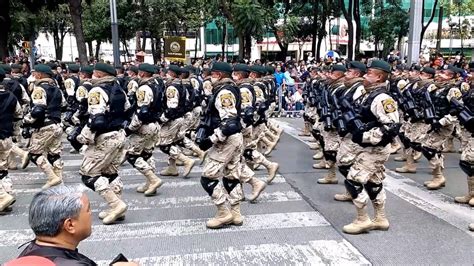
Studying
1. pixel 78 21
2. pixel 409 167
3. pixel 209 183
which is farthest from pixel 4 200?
pixel 78 21

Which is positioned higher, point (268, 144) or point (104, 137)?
point (104, 137)

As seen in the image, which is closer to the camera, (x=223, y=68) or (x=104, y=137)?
(x=223, y=68)

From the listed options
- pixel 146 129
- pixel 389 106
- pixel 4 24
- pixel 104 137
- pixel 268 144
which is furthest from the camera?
pixel 4 24

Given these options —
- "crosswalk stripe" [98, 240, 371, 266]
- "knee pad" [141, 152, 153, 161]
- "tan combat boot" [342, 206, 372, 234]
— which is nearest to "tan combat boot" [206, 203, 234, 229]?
"crosswalk stripe" [98, 240, 371, 266]

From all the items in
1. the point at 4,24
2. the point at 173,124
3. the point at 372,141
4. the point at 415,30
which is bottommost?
the point at 173,124

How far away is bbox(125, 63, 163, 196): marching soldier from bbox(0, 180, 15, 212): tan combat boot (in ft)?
5.89

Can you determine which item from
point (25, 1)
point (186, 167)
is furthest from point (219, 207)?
point (25, 1)

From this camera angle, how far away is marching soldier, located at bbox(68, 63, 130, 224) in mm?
5887

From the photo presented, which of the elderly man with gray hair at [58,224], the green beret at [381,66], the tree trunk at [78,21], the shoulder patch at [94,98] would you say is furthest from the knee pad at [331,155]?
the tree trunk at [78,21]

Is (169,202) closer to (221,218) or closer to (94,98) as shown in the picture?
(221,218)

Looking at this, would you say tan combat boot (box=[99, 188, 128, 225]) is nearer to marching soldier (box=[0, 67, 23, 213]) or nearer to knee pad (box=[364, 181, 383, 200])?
marching soldier (box=[0, 67, 23, 213])

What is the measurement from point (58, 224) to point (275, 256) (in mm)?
3186

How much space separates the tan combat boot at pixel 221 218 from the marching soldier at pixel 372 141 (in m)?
1.42

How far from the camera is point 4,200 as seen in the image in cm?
646
